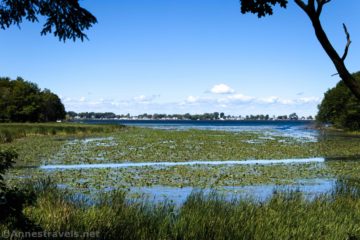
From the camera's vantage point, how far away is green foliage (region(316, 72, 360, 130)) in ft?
249

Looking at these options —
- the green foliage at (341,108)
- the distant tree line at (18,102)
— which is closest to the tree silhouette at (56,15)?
the green foliage at (341,108)

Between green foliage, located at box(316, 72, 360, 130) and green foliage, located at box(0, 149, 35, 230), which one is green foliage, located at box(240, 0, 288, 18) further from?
green foliage, located at box(316, 72, 360, 130)

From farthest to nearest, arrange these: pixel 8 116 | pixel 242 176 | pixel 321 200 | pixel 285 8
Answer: pixel 8 116, pixel 242 176, pixel 321 200, pixel 285 8

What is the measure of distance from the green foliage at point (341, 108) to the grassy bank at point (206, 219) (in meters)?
63.0

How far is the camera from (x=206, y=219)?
953 centimetres

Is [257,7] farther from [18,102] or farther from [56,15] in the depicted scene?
[18,102]

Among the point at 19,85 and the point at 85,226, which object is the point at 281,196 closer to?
the point at 85,226

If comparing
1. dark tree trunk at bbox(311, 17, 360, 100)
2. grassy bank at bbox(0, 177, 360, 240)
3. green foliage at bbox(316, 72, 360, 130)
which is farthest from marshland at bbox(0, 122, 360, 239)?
green foliage at bbox(316, 72, 360, 130)

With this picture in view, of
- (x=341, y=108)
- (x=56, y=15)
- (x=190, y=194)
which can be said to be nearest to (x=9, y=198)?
(x=56, y=15)

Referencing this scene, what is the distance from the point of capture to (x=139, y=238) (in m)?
8.64

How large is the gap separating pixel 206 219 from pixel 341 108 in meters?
82.3

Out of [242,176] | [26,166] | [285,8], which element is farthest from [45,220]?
[26,166]

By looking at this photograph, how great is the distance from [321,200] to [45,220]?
714 centimetres

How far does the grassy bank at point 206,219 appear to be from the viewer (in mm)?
8930
